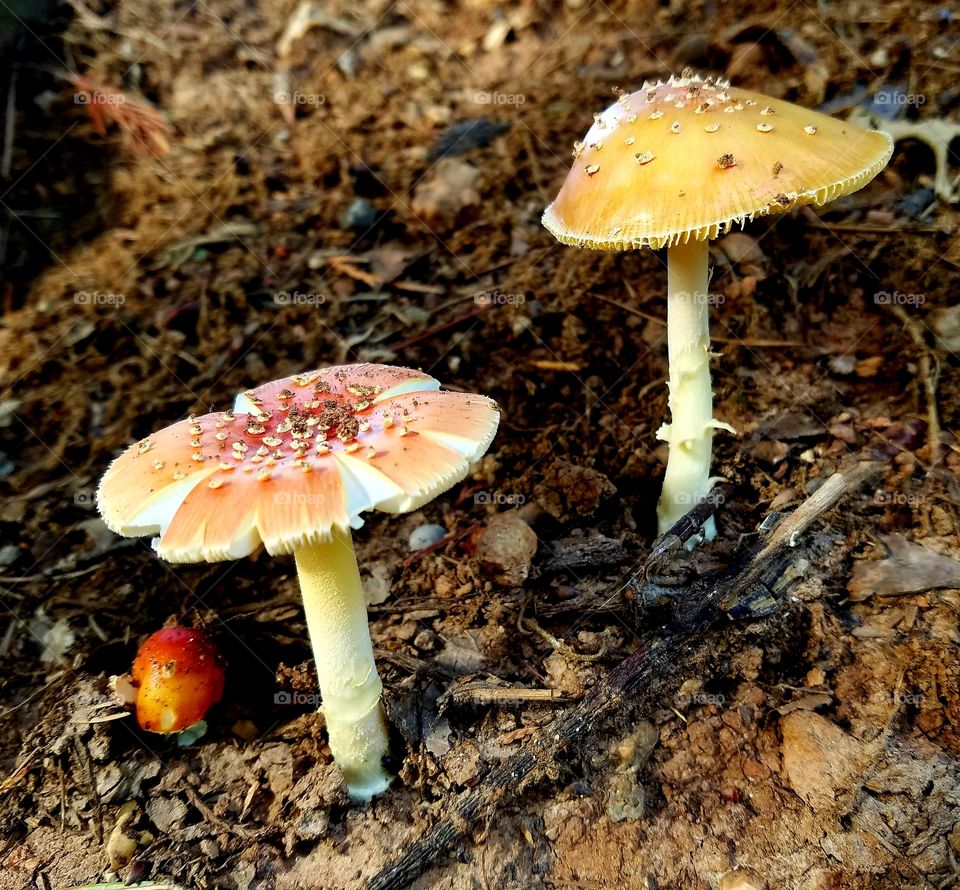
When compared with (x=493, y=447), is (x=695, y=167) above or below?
above

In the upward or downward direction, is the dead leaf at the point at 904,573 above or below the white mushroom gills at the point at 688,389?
below

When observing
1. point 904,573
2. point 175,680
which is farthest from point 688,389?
point 175,680

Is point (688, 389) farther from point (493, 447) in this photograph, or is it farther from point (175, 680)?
point (175, 680)

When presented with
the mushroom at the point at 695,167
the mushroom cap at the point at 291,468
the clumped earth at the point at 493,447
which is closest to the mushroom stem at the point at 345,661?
the clumped earth at the point at 493,447

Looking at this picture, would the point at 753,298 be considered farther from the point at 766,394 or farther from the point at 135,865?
the point at 135,865

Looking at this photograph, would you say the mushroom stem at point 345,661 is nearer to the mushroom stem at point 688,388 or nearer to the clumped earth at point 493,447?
the clumped earth at point 493,447

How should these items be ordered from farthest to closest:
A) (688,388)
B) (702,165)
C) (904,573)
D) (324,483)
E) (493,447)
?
(493,447)
(688,388)
(904,573)
(702,165)
(324,483)
